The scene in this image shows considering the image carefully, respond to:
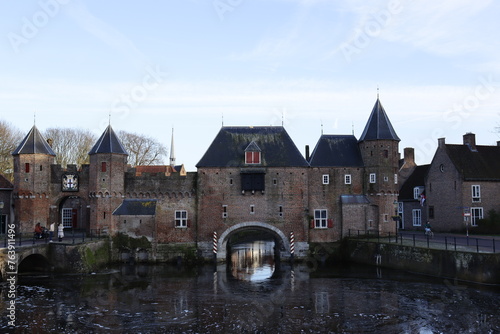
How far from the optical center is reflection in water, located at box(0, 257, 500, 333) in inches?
707

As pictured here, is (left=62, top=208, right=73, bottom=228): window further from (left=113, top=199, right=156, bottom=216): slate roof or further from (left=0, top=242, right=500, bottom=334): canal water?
(left=0, top=242, right=500, bottom=334): canal water

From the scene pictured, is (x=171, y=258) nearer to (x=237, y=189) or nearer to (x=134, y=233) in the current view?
(x=134, y=233)

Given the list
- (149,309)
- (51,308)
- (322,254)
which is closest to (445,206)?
(322,254)

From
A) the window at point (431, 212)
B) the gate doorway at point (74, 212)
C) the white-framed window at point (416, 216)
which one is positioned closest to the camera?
the window at point (431, 212)

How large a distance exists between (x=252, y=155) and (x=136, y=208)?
965 cm

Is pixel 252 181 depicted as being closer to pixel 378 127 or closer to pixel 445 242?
pixel 378 127

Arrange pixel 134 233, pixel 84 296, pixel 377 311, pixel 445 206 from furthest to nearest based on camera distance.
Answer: pixel 445 206
pixel 134 233
pixel 84 296
pixel 377 311

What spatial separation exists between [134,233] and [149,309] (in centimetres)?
1482

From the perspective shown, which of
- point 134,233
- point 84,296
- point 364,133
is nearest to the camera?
point 84,296

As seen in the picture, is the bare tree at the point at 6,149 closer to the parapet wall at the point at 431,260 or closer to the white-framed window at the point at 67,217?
the white-framed window at the point at 67,217

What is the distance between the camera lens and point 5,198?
36.5 metres

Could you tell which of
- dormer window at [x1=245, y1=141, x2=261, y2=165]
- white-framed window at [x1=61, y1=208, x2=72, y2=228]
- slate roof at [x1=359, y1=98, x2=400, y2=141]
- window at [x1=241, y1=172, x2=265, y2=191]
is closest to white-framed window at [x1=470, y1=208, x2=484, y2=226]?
slate roof at [x1=359, y1=98, x2=400, y2=141]

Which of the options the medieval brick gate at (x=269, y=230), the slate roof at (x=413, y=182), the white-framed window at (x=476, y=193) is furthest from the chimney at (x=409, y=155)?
the medieval brick gate at (x=269, y=230)

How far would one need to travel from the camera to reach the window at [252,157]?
3575cm
